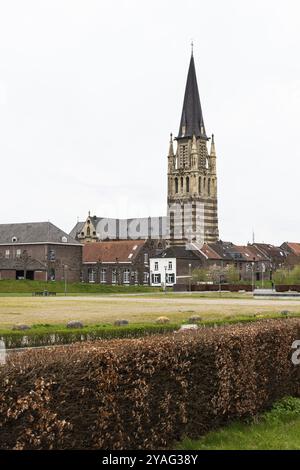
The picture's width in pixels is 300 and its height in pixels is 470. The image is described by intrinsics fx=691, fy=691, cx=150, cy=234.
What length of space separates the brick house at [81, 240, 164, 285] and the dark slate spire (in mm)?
40080

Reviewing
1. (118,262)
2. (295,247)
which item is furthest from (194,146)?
(118,262)

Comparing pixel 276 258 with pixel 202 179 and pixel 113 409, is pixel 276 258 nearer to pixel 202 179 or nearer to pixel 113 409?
pixel 202 179

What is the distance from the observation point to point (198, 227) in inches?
6078

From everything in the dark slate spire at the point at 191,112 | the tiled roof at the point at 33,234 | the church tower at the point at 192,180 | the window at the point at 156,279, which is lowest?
the window at the point at 156,279

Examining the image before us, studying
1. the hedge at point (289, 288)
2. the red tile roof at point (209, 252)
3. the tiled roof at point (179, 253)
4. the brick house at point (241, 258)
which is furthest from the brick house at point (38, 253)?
the hedge at point (289, 288)

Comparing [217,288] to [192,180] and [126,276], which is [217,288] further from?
[192,180]

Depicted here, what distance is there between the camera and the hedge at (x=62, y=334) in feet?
77.9

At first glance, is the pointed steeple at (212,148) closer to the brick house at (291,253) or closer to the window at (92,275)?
the brick house at (291,253)

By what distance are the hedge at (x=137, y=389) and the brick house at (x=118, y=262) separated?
11589cm

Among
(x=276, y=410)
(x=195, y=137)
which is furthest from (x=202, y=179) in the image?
(x=276, y=410)

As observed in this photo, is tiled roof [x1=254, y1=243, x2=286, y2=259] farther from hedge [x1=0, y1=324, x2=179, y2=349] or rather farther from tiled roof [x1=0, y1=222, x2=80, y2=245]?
hedge [x1=0, y1=324, x2=179, y2=349]

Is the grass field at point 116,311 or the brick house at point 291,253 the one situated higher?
the brick house at point 291,253

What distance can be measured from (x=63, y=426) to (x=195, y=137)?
519 feet
